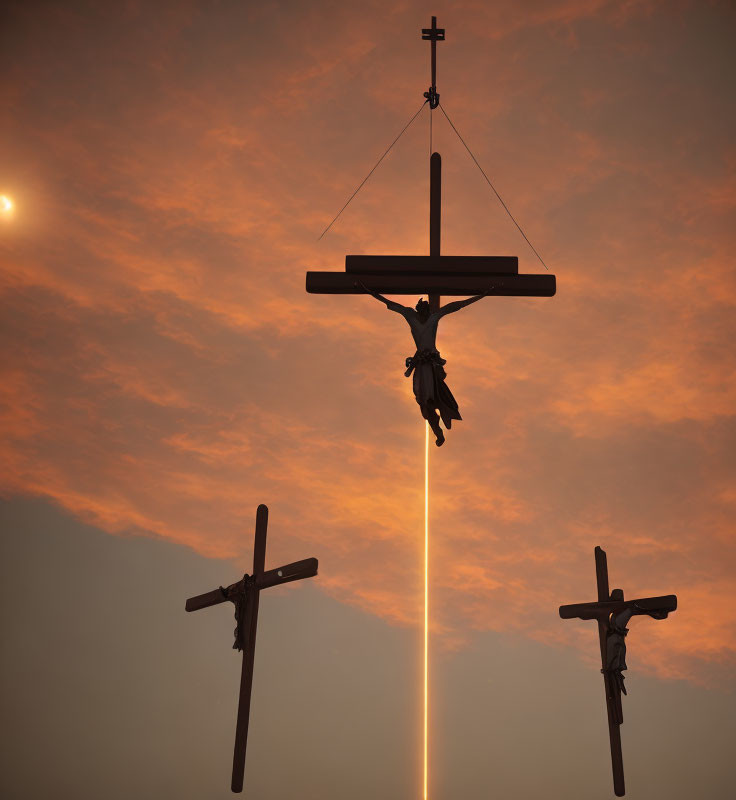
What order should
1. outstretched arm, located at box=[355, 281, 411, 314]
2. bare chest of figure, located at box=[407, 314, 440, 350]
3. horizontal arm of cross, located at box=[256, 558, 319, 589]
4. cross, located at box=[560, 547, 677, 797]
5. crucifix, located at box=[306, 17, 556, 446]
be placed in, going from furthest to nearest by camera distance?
cross, located at box=[560, 547, 677, 797] < horizontal arm of cross, located at box=[256, 558, 319, 589] < crucifix, located at box=[306, 17, 556, 446] < outstretched arm, located at box=[355, 281, 411, 314] < bare chest of figure, located at box=[407, 314, 440, 350]

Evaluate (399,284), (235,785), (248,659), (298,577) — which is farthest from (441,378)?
(235,785)

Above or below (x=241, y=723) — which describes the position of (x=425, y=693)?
above

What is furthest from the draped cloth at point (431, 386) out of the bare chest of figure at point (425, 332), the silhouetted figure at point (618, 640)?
the silhouetted figure at point (618, 640)

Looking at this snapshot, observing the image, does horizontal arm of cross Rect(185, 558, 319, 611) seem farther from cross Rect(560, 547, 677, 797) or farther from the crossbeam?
cross Rect(560, 547, 677, 797)

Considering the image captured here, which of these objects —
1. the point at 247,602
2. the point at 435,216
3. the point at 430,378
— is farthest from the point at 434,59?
the point at 247,602

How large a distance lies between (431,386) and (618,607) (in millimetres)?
5009

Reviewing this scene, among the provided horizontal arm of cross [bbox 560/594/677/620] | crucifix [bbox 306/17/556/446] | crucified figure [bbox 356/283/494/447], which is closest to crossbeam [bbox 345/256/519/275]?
crucifix [bbox 306/17/556/446]

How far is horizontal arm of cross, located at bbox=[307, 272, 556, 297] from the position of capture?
1389 cm

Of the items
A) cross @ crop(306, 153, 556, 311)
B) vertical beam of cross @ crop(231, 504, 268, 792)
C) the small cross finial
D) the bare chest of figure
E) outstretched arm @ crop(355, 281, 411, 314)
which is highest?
the small cross finial

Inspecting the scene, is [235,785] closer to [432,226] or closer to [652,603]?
[652,603]

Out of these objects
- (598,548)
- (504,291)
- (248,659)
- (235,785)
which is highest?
(504,291)

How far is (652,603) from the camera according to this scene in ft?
52.2

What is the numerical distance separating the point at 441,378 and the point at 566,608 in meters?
4.90

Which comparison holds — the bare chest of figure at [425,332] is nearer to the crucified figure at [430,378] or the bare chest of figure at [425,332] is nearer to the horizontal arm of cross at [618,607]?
the crucified figure at [430,378]
